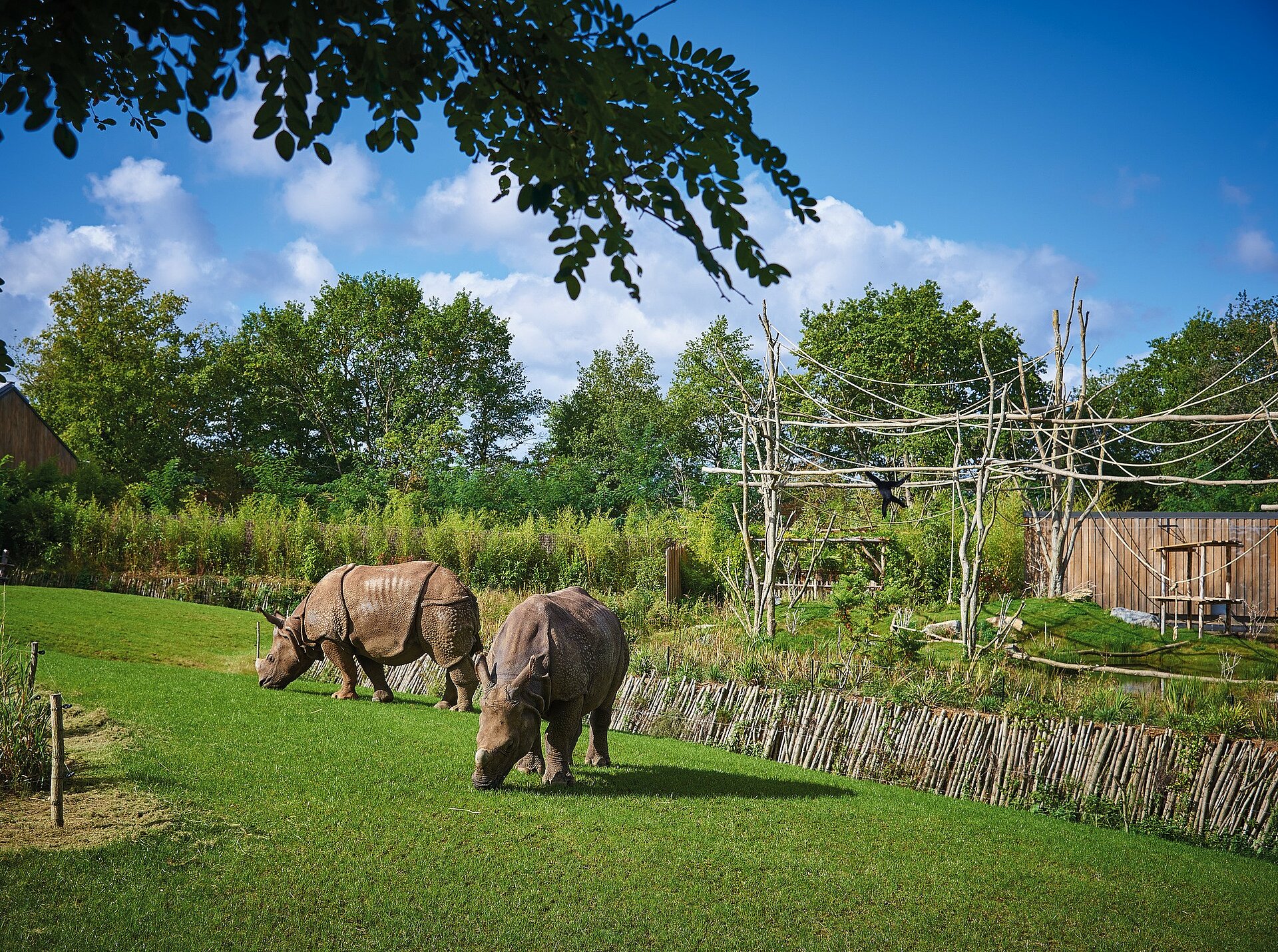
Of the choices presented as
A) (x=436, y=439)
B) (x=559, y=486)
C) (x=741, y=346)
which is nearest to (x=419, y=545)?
(x=559, y=486)

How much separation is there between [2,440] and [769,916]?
26.2m

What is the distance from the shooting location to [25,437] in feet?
81.0

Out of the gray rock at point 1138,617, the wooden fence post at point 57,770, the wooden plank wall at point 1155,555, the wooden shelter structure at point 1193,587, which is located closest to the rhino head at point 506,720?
the wooden fence post at point 57,770

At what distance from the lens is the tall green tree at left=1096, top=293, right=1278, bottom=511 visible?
89.7 feet

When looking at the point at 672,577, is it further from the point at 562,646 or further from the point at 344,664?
the point at 562,646

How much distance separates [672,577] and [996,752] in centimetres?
1209

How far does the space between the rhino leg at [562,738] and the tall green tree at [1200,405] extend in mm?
25559

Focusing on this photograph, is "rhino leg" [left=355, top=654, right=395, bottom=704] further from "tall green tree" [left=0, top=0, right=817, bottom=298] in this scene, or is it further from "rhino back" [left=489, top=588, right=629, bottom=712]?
"tall green tree" [left=0, top=0, right=817, bottom=298]

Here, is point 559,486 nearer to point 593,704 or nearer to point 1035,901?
point 593,704

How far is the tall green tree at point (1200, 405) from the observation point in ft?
89.7

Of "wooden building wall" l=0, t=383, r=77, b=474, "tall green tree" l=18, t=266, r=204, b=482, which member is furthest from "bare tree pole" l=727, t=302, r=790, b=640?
"tall green tree" l=18, t=266, r=204, b=482

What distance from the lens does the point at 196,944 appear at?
3.88m

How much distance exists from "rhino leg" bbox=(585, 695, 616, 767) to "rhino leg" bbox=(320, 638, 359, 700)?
390 centimetres

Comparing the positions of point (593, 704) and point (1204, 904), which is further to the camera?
point (593, 704)
